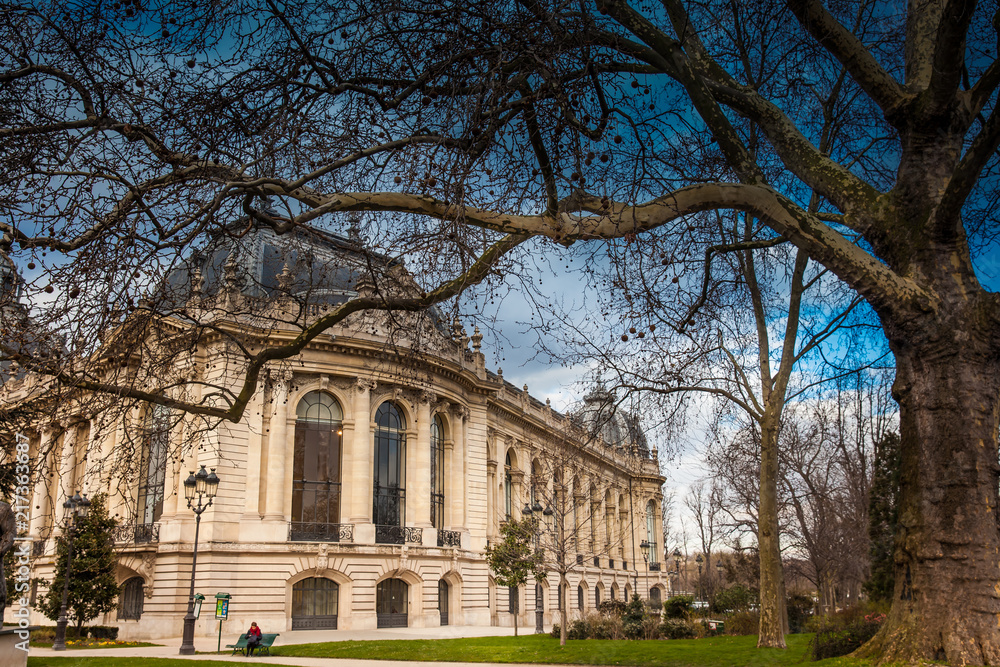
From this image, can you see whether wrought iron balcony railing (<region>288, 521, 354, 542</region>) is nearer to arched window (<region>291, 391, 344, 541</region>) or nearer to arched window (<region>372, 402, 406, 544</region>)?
arched window (<region>291, 391, 344, 541</region>)

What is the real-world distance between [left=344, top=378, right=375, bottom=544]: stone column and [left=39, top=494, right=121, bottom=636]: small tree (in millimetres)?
9409

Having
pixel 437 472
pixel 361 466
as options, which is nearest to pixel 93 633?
pixel 361 466

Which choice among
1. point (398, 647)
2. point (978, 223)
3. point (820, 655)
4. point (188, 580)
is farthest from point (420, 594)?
point (978, 223)

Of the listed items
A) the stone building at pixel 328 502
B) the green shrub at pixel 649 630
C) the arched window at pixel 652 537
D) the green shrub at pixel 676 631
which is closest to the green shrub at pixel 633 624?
the green shrub at pixel 649 630

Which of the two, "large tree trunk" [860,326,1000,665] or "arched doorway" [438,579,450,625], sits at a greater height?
"large tree trunk" [860,326,1000,665]

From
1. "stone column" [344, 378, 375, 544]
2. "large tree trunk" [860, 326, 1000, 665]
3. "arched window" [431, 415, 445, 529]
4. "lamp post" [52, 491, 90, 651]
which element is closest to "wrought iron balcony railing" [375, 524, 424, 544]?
"stone column" [344, 378, 375, 544]

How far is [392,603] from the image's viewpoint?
35.6m

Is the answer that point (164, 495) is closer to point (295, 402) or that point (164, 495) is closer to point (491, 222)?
point (295, 402)

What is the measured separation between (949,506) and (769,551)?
1168 centimetres

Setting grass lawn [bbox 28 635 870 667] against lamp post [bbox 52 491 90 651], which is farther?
lamp post [bbox 52 491 90 651]

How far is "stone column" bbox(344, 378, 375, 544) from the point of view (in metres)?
35.0

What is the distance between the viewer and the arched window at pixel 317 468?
1356 inches

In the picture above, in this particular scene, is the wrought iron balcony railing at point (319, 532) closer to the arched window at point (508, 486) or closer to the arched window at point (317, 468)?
the arched window at point (317, 468)

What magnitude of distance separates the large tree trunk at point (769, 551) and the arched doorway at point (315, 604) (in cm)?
2040
